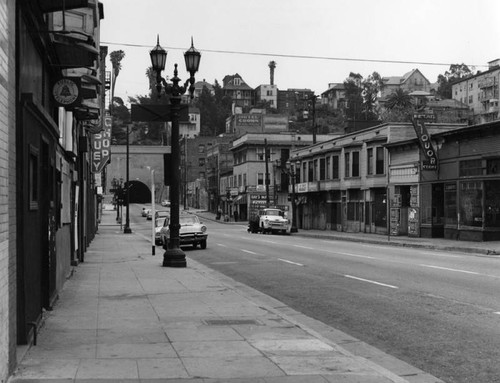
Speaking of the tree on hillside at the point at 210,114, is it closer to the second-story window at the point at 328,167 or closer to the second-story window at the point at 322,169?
the second-story window at the point at 322,169

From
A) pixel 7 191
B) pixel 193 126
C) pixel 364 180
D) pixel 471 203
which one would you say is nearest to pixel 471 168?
pixel 471 203

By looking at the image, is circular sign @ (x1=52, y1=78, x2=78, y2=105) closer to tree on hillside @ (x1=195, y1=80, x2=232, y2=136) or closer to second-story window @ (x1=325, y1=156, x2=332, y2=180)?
second-story window @ (x1=325, y1=156, x2=332, y2=180)

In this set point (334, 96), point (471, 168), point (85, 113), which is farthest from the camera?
point (334, 96)

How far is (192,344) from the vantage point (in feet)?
25.7

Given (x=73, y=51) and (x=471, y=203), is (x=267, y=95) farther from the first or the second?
(x=73, y=51)

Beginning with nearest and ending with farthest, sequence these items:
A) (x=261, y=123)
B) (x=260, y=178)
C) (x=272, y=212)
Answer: (x=272, y=212), (x=260, y=178), (x=261, y=123)

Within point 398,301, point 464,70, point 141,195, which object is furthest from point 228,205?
point 464,70

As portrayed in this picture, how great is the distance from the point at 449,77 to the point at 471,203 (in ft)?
470

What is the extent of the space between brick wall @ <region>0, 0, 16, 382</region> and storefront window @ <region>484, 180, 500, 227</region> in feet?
94.1

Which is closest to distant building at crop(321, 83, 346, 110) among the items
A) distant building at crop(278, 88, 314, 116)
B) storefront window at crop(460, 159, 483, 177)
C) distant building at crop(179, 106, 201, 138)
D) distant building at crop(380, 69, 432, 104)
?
distant building at crop(278, 88, 314, 116)

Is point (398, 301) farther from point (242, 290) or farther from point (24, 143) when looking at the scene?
point (24, 143)

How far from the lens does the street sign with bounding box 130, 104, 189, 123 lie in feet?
61.6

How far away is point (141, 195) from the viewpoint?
62.1 feet

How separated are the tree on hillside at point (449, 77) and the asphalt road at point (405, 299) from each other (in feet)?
465
